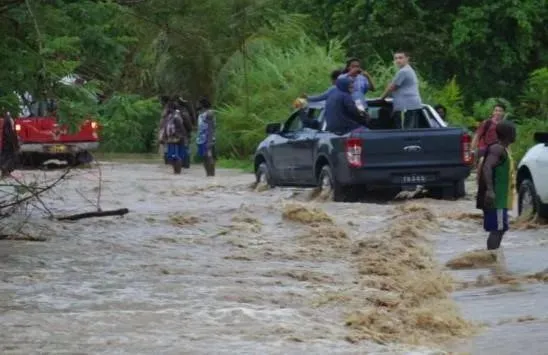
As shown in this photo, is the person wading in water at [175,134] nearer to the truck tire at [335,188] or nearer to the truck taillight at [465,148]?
the truck tire at [335,188]

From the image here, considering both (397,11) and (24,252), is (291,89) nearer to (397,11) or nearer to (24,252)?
(397,11)

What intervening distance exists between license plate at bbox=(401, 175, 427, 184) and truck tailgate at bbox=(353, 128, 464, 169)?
179 mm

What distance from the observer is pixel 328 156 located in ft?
70.4

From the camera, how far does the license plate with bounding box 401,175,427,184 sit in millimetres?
21156

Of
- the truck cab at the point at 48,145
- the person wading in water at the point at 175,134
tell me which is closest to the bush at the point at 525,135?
the person wading in water at the point at 175,134

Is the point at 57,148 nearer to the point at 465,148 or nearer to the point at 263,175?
the point at 263,175

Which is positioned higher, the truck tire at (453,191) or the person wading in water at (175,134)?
the person wading in water at (175,134)

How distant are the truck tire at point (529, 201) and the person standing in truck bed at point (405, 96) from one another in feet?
13.5

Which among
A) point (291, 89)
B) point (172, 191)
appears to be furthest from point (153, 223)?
point (291, 89)

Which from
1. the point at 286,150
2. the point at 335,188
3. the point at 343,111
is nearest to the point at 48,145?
the point at 286,150

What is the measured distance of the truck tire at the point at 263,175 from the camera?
977 inches

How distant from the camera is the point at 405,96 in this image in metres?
21.8

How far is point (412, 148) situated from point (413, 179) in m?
0.45

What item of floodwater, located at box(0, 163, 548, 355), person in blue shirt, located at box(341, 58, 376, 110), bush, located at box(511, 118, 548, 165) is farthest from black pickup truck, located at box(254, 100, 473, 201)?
bush, located at box(511, 118, 548, 165)
